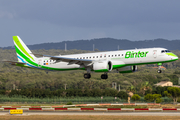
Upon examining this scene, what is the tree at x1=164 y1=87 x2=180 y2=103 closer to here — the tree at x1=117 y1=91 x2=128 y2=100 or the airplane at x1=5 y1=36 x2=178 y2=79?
the tree at x1=117 y1=91 x2=128 y2=100

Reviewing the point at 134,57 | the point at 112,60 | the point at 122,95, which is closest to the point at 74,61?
the point at 112,60

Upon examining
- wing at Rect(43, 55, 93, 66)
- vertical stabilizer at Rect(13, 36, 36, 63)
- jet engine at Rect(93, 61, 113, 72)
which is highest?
vertical stabilizer at Rect(13, 36, 36, 63)

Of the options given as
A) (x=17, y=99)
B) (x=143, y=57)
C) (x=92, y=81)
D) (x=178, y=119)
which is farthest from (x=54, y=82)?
(x=178, y=119)

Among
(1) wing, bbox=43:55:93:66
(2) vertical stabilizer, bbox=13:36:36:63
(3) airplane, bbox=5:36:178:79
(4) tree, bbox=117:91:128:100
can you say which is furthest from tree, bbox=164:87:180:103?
(2) vertical stabilizer, bbox=13:36:36:63

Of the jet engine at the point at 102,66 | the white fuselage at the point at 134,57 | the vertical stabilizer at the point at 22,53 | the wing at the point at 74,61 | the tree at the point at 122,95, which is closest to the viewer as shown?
the white fuselage at the point at 134,57

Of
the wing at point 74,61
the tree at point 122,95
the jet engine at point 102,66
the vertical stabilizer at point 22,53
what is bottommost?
the tree at point 122,95

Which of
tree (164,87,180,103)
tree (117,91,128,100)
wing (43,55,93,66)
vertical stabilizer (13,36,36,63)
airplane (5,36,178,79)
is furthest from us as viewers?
tree (117,91,128,100)

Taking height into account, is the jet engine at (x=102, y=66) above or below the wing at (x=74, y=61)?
below

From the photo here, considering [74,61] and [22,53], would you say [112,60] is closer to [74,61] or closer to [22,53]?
[74,61]

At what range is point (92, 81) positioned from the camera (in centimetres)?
15300

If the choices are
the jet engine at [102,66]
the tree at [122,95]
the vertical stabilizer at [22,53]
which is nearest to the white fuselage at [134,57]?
the jet engine at [102,66]

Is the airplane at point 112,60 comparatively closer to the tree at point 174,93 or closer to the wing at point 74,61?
the wing at point 74,61

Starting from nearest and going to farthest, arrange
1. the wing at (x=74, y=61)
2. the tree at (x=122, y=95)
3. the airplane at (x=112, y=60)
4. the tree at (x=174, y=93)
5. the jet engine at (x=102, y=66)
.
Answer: the airplane at (x=112, y=60) → the jet engine at (x=102, y=66) → the wing at (x=74, y=61) → the tree at (x=174, y=93) → the tree at (x=122, y=95)

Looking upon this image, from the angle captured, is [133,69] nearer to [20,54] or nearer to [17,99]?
[20,54]
